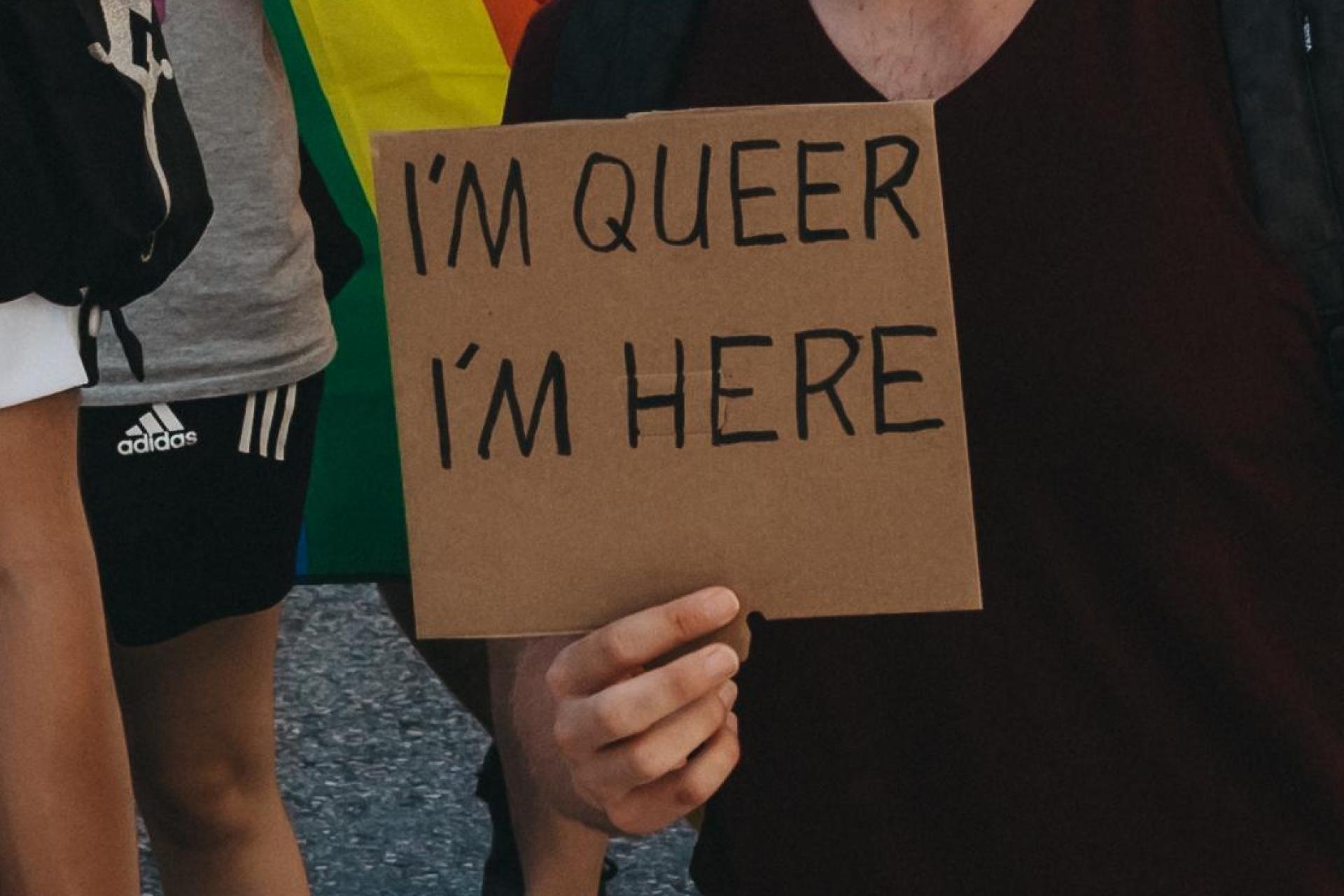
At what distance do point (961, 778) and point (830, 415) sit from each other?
1.07 feet

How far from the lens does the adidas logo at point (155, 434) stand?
7.81 feet

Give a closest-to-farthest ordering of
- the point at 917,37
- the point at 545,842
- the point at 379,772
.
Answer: the point at 917,37 → the point at 545,842 → the point at 379,772

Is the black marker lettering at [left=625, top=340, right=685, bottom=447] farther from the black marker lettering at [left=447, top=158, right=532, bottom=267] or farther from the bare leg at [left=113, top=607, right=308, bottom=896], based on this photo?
the bare leg at [left=113, top=607, right=308, bottom=896]

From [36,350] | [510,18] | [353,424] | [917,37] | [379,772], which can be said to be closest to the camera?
[917,37]

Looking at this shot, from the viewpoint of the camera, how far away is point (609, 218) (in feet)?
4.16

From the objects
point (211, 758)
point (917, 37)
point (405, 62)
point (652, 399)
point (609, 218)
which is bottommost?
point (211, 758)

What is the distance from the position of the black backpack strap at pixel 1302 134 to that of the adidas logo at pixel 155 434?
4.53 feet

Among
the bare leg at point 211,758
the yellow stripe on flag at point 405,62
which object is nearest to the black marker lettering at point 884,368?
the bare leg at point 211,758

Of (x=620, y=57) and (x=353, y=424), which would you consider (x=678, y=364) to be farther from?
(x=353, y=424)

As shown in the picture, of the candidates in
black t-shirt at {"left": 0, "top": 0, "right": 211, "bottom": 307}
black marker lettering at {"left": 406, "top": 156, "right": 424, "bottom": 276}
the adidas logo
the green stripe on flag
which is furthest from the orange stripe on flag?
A: black marker lettering at {"left": 406, "top": 156, "right": 424, "bottom": 276}

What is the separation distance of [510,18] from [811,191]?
172 cm

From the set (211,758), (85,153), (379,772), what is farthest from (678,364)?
(379,772)

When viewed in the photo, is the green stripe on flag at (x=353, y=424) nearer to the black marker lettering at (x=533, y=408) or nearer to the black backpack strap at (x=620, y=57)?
the black backpack strap at (x=620, y=57)

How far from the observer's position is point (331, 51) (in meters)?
2.79
